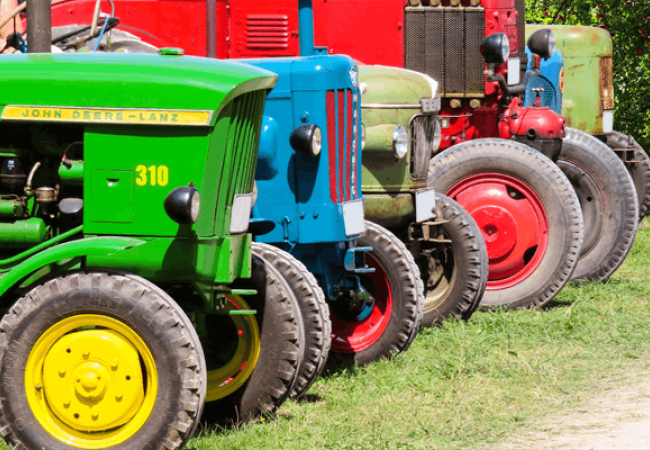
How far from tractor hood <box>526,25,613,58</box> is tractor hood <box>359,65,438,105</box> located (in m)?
5.29

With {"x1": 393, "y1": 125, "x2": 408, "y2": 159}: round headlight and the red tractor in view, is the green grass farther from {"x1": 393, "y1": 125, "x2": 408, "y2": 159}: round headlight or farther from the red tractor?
the red tractor

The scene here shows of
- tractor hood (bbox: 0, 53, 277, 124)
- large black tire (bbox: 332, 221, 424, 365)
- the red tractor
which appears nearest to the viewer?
tractor hood (bbox: 0, 53, 277, 124)

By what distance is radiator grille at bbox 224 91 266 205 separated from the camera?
4.83 m

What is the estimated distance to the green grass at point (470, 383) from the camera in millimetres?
5168

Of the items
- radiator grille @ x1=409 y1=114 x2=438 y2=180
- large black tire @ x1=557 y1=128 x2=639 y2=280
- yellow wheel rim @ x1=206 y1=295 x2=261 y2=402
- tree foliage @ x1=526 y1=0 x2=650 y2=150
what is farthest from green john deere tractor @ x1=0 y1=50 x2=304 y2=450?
tree foliage @ x1=526 y1=0 x2=650 y2=150

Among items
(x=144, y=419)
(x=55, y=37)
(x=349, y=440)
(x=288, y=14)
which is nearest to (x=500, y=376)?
(x=349, y=440)

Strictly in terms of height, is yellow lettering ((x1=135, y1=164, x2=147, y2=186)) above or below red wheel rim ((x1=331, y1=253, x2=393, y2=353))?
above

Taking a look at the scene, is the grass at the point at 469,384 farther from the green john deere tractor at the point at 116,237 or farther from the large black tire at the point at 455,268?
the green john deere tractor at the point at 116,237

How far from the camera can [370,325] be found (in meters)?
6.81

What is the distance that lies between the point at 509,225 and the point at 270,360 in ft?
12.7

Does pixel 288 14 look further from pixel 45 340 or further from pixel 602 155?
pixel 45 340

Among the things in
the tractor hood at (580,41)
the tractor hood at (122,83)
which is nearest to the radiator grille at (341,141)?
the tractor hood at (122,83)

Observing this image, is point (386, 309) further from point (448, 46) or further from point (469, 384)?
point (448, 46)

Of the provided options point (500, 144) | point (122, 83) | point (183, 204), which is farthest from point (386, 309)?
point (122, 83)
